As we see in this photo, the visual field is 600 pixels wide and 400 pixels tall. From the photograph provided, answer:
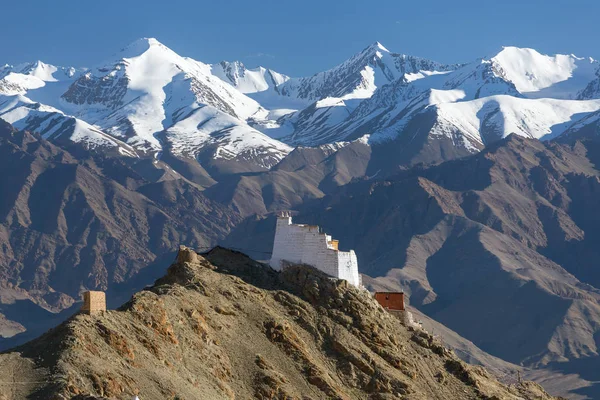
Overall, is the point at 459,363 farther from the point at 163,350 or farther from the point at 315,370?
the point at 163,350

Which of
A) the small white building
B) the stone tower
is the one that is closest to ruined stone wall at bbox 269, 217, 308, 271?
the small white building

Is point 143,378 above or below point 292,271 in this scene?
below

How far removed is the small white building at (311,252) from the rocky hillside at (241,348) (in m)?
0.99

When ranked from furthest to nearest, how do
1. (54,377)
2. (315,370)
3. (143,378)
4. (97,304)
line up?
(315,370), (97,304), (143,378), (54,377)

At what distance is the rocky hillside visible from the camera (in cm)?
5791

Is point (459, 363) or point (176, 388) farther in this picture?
point (459, 363)

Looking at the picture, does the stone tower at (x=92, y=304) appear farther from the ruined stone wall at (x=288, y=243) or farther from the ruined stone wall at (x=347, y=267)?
the ruined stone wall at (x=347, y=267)

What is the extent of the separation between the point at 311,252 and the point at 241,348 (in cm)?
1193

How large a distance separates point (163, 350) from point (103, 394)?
8.24 meters

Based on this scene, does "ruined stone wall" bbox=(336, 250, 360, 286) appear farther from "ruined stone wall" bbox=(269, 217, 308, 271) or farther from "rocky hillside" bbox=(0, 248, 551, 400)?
"ruined stone wall" bbox=(269, 217, 308, 271)

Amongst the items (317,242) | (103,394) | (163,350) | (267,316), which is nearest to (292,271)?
(317,242)

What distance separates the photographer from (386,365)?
73812 millimetres

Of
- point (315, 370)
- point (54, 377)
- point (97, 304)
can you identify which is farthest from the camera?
point (315, 370)

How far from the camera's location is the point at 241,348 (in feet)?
227
